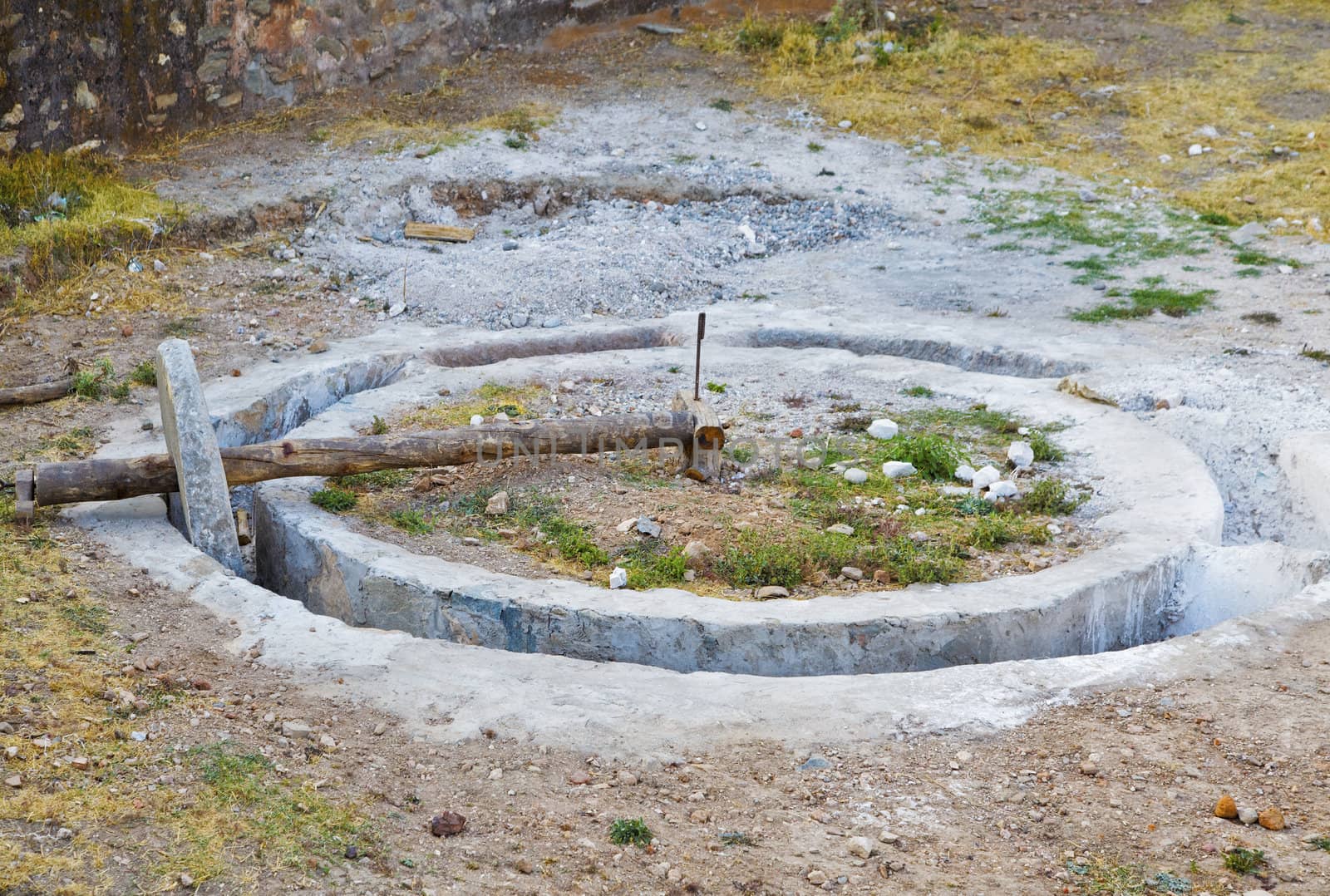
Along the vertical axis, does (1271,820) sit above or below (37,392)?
below

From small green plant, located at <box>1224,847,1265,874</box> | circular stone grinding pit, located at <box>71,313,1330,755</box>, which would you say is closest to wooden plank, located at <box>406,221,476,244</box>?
circular stone grinding pit, located at <box>71,313,1330,755</box>

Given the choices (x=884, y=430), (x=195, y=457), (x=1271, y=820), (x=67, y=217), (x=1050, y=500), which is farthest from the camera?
A: (x=67, y=217)

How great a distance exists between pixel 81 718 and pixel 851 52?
1120 cm

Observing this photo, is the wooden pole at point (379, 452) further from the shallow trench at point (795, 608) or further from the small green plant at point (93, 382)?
the small green plant at point (93, 382)

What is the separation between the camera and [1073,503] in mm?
6770

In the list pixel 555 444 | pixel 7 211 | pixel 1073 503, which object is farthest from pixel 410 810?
pixel 7 211

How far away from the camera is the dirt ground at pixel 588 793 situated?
13.0 ft

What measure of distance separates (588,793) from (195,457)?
2.66 m

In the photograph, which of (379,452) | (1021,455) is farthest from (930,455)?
(379,452)

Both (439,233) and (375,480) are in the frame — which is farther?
(439,233)

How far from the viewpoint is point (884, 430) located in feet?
24.8

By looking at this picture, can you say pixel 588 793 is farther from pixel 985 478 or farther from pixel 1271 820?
pixel 985 478

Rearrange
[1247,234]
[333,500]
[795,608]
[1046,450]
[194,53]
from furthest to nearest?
[194,53], [1247,234], [1046,450], [333,500], [795,608]

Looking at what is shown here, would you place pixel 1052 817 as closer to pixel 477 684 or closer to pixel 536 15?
pixel 477 684
